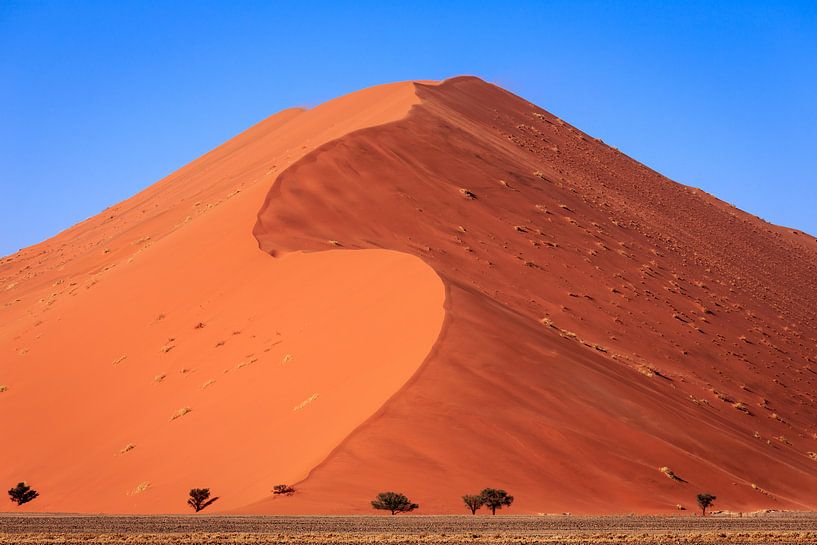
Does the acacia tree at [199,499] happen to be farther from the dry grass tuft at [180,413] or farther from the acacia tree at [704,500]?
the acacia tree at [704,500]

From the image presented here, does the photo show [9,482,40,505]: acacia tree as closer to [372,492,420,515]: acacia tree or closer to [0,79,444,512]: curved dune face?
[0,79,444,512]: curved dune face

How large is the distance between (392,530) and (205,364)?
1347cm

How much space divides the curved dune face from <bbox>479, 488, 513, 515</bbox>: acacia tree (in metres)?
3.59

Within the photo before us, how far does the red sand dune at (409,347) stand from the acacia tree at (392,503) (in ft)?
1.10

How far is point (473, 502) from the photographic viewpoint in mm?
20953

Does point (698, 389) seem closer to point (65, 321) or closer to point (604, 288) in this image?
point (604, 288)

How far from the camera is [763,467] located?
28.9 metres

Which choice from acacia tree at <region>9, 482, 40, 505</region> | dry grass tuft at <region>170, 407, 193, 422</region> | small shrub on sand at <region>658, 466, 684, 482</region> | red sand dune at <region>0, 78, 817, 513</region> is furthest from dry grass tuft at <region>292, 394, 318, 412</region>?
small shrub on sand at <region>658, 466, 684, 482</region>

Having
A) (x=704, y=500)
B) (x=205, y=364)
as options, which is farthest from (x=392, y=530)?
(x=205, y=364)

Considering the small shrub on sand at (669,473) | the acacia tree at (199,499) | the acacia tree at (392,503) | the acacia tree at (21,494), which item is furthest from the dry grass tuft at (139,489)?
the small shrub on sand at (669,473)

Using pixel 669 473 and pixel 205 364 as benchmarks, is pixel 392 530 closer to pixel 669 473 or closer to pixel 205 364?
pixel 669 473

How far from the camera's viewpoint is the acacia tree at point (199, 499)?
21641mm

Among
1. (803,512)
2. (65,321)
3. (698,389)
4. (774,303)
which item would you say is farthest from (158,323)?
(774,303)

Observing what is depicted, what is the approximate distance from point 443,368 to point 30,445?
40.3 ft
